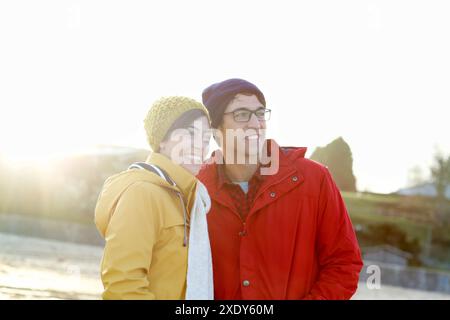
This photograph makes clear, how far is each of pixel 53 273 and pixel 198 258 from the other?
10.4m

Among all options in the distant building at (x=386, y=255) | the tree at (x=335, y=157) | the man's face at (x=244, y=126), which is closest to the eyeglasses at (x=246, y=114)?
the man's face at (x=244, y=126)

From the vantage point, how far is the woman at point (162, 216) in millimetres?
1994

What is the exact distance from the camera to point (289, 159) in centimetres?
275

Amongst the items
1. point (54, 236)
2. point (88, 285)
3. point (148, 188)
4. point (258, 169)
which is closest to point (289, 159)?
point (258, 169)

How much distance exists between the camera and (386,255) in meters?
19.1

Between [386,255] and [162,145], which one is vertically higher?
[162,145]

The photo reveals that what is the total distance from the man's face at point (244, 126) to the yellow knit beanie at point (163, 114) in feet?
1.52

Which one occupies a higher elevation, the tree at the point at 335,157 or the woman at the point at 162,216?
the woman at the point at 162,216

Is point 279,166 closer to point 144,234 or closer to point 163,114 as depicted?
point 163,114

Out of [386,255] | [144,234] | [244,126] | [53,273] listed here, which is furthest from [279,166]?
[386,255]

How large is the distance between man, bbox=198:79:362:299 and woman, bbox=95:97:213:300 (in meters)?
0.39

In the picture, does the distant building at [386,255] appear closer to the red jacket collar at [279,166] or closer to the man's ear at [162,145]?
the red jacket collar at [279,166]

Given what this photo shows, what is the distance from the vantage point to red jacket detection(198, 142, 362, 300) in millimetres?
2611

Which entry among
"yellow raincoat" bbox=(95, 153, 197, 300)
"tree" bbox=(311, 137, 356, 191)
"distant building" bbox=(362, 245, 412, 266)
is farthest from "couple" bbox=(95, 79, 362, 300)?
"distant building" bbox=(362, 245, 412, 266)
